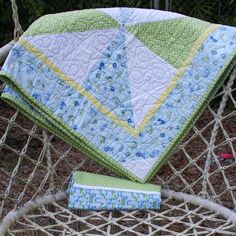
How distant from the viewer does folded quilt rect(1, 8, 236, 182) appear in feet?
5.28

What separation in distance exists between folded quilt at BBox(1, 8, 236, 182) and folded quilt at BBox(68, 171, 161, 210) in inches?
1.7

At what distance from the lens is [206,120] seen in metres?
3.07

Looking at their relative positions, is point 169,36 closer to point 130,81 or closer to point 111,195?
point 130,81

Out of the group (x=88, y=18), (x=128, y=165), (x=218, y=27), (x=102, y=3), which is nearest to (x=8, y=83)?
(x=88, y=18)

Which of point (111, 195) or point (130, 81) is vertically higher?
point (130, 81)

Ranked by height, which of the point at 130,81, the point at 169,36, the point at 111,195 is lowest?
the point at 111,195

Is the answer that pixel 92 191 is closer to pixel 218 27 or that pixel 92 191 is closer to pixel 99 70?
pixel 99 70

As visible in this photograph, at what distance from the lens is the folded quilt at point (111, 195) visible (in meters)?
1.59

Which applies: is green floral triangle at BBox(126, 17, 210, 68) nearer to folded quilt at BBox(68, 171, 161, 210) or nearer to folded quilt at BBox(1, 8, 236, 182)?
folded quilt at BBox(1, 8, 236, 182)

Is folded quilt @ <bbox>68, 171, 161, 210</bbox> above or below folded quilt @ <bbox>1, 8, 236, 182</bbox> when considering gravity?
below

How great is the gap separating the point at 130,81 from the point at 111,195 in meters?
0.32

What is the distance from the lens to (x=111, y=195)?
1598 mm

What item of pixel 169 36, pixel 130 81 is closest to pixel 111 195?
pixel 130 81

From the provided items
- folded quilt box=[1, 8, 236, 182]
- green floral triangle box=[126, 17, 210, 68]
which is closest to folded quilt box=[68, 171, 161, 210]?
folded quilt box=[1, 8, 236, 182]
